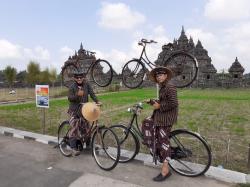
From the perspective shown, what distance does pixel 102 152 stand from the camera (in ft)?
18.8

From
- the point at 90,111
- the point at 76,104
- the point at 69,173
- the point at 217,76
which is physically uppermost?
the point at 217,76

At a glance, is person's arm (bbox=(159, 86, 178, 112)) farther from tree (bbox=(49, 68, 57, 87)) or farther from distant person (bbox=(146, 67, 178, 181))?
tree (bbox=(49, 68, 57, 87))

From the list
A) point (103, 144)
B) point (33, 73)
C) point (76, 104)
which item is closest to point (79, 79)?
point (76, 104)

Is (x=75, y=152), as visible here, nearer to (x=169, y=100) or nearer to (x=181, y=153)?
(x=181, y=153)

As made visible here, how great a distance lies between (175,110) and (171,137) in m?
0.55

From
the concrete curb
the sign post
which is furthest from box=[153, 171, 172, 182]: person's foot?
the sign post

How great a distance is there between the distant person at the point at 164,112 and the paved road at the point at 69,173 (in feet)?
1.19

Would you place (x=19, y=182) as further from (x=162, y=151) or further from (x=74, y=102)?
(x=162, y=151)

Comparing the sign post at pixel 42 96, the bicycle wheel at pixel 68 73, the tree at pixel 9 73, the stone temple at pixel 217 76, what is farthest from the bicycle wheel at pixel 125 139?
the tree at pixel 9 73

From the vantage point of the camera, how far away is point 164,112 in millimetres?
4762

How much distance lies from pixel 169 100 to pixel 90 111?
179cm

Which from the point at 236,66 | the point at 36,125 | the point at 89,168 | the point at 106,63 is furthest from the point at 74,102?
the point at 236,66

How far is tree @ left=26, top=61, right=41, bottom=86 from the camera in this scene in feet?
176

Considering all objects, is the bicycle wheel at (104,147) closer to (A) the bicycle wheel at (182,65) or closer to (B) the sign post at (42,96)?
(A) the bicycle wheel at (182,65)
